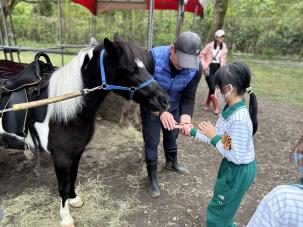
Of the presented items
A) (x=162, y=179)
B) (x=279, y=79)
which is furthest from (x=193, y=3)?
(x=162, y=179)

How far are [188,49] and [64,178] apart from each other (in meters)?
1.58

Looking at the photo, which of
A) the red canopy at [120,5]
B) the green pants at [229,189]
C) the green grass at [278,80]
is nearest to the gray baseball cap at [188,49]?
the green pants at [229,189]

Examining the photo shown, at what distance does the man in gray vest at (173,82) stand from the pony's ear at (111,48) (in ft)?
1.46

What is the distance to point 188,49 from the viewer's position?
2.37 meters

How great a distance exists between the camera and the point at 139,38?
1688cm

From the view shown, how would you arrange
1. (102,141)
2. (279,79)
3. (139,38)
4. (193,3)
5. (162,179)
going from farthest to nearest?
(139,38) → (279,79) → (193,3) → (102,141) → (162,179)

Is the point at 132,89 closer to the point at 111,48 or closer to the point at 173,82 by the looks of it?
the point at 111,48

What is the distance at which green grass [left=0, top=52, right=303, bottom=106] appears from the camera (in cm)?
798

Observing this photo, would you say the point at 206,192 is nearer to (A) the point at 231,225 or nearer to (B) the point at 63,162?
(A) the point at 231,225

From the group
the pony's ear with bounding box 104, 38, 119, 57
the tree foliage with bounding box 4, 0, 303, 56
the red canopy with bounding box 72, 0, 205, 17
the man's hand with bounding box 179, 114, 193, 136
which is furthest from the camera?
the tree foliage with bounding box 4, 0, 303, 56

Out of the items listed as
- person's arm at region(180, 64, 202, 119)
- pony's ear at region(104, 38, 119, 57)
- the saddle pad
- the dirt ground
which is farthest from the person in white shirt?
the saddle pad

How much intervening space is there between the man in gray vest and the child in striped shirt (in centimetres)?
40

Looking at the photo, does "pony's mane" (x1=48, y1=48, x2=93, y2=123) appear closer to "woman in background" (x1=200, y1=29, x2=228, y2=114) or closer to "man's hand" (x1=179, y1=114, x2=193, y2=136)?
"man's hand" (x1=179, y1=114, x2=193, y2=136)

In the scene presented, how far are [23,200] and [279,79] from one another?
9486 millimetres
